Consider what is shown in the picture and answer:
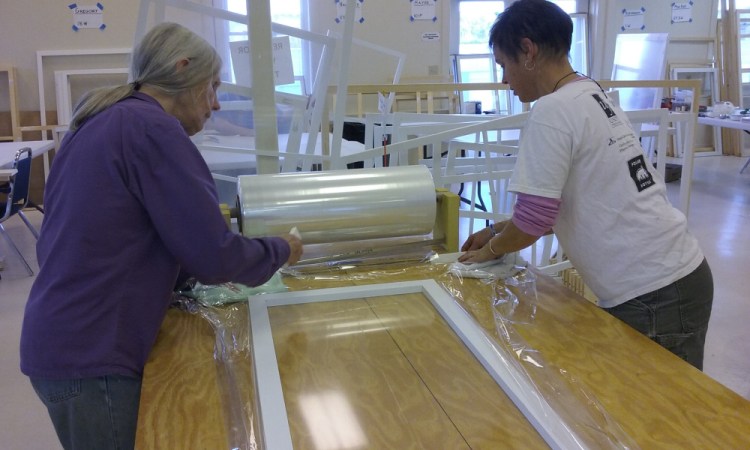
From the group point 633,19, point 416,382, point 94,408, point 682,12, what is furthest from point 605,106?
point 682,12

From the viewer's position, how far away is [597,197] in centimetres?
128

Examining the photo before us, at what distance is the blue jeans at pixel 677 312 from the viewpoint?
1.31 meters

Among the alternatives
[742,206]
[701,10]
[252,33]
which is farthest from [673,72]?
[252,33]

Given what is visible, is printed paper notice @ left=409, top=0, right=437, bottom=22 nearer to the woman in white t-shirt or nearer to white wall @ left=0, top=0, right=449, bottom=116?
white wall @ left=0, top=0, right=449, bottom=116

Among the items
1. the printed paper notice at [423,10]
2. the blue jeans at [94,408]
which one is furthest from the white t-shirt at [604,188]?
the printed paper notice at [423,10]

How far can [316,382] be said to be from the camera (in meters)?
1.05

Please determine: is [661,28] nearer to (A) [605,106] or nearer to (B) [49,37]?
(B) [49,37]

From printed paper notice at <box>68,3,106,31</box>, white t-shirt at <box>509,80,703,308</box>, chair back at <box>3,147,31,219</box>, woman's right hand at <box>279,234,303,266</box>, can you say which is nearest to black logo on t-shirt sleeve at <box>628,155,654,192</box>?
white t-shirt at <box>509,80,703,308</box>

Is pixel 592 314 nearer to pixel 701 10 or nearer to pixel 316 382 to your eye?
pixel 316 382

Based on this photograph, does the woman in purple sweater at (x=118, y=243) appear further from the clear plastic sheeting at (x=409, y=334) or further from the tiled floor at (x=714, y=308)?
the tiled floor at (x=714, y=308)

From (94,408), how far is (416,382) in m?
0.56

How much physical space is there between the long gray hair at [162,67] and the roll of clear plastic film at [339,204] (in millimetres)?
437

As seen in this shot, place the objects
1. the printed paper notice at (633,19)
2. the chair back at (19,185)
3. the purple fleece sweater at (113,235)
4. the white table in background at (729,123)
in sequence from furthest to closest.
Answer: the printed paper notice at (633,19) → the white table in background at (729,123) → the chair back at (19,185) → the purple fleece sweater at (113,235)

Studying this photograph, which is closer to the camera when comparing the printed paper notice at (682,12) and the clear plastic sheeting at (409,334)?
the clear plastic sheeting at (409,334)
